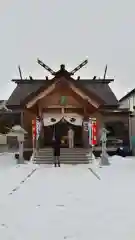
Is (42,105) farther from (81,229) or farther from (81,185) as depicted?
(81,229)

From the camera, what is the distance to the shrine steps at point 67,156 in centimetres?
1920

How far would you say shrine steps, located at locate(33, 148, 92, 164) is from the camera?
1920cm

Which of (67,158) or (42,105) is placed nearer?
(67,158)

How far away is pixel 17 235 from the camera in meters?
5.36

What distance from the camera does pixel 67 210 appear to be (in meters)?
7.12

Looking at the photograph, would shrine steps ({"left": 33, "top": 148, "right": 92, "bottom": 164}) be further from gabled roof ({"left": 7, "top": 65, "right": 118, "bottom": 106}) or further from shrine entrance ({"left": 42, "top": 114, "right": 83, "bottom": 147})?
gabled roof ({"left": 7, "top": 65, "right": 118, "bottom": 106})

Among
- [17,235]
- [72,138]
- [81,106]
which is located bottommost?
[17,235]

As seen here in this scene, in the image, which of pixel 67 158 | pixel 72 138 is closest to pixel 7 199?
pixel 67 158

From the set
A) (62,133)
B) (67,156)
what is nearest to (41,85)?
(62,133)

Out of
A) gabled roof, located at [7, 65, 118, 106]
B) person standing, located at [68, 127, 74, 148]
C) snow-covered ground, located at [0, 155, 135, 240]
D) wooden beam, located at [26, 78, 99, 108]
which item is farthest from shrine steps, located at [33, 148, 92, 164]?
gabled roof, located at [7, 65, 118, 106]

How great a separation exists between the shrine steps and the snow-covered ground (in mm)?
7676

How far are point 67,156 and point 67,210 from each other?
41.6 feet

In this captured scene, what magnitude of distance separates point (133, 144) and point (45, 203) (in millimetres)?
18832

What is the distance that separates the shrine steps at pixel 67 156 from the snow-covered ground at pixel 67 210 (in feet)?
25.2
